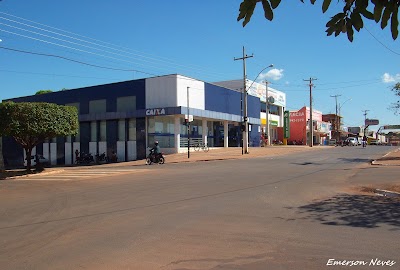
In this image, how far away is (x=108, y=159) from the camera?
4272 centimetres

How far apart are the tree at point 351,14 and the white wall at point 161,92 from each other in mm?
36290

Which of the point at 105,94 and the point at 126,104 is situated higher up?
the point at 105,94

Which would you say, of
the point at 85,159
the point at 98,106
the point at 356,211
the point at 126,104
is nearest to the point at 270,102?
the point at 126,104

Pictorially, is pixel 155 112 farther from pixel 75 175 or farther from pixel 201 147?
pixel 75 175

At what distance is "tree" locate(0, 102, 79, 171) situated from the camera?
23.0 metres

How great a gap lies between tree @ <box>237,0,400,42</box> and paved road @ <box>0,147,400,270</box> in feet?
11.2

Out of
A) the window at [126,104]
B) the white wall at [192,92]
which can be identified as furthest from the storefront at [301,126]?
the window at [126,104]

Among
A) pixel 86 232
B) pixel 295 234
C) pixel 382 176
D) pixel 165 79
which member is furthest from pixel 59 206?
pixel 165 79

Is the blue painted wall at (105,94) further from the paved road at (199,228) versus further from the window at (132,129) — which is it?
the paved road at (199,228)

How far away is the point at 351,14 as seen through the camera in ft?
10.1

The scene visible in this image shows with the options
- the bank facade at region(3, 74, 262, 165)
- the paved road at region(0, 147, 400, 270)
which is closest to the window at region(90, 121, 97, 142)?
the bank facade at region(3, 74, 262, 165)

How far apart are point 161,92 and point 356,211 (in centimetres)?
3248

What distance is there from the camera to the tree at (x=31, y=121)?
23.0m

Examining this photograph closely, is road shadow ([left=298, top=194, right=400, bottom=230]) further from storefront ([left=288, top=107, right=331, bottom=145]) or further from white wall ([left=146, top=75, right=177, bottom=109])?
storefront ([left=288, top=107, right=331, bottom=145])
